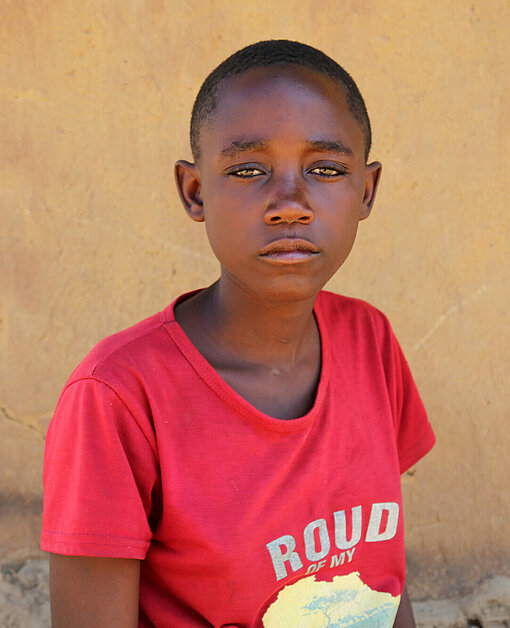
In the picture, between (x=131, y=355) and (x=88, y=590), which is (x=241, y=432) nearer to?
(x=131, y=355)

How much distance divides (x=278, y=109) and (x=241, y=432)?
0.55m

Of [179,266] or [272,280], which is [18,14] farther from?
[272,280]

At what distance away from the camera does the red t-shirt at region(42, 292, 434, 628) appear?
49.0 inches

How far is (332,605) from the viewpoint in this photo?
4.71 feet

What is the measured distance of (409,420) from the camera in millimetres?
1766

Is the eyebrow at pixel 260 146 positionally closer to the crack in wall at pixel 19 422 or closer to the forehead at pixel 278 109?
the forehead at pixel 278 109

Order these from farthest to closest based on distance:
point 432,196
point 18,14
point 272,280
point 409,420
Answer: point 432,196 → point 18,14 → point 409,420 → point 272,280

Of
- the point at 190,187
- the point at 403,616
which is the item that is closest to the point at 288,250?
the point at 190,187

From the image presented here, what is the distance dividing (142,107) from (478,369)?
119cm

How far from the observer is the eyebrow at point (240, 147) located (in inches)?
51.4

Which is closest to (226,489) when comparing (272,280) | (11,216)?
(272,280)

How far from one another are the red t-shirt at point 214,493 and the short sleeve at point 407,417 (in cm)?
20

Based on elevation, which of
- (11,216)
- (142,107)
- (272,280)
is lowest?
(272,280)

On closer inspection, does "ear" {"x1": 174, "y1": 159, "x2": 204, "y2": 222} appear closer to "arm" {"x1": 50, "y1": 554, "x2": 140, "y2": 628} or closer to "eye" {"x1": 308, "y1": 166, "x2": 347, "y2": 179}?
"eye" {"x1": 308, "y1": 166, "x2": 347, "y2": 179}
